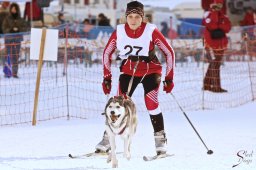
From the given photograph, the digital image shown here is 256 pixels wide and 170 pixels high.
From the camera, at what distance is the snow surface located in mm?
5914

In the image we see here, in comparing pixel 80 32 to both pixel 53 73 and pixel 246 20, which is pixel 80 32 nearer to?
pixel 53 73

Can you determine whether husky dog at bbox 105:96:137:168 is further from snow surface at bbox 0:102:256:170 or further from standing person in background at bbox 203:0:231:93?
standing person in background at bbox 203:0:231:93

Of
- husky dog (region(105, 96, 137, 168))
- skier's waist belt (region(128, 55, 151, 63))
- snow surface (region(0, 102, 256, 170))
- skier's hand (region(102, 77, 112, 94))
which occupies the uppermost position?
skier's waist belt (region(128, 55, 151, 63))

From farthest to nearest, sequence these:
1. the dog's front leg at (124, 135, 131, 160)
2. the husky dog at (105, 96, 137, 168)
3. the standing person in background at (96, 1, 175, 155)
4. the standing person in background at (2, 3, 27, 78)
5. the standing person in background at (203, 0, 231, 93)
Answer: the standing person in background at (2, 3, 27, 78) < the standing person in background at (203, 0, 231, 93) < the standing person in background at (96, 1, 175, 155) < the dog's front leg at (124, 135, 131, 160) < the husky dog at (105, 96, 137, 168)

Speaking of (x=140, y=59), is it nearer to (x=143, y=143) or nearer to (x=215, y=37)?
(x=143, y=143)

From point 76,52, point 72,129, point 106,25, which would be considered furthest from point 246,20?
point 72,129

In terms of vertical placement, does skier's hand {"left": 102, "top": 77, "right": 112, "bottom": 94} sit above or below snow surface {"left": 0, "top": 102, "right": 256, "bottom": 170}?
above

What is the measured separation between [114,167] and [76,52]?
38.2ft

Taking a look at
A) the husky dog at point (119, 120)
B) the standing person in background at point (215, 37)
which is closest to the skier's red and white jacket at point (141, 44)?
the husky dog at point (119, 120)

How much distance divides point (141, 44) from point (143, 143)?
1506 mm

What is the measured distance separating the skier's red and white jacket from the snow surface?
0.86 meters

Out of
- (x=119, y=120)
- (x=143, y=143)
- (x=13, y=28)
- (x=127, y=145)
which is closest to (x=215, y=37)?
(x=13, y=28)

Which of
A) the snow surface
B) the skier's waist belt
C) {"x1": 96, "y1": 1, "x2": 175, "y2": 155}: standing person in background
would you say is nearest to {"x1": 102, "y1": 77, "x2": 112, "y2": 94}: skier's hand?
{"x1": 96, "y1": 1, "x2": 175, "y2": 155}: standing person in background

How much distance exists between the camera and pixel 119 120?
5574mm
